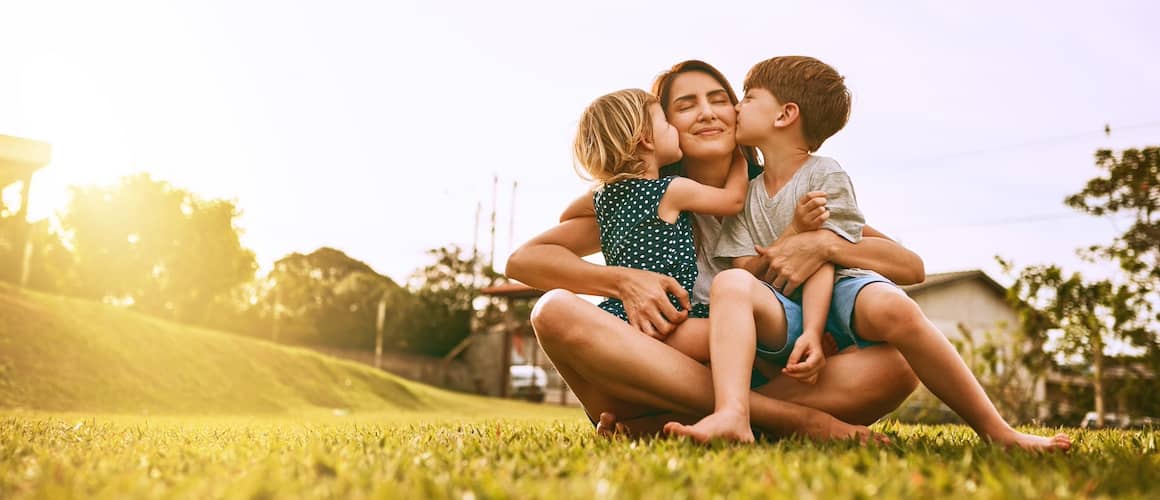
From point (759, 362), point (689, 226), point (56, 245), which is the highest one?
point (56, 245)

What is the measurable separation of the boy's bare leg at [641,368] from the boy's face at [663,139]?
728 millimetres

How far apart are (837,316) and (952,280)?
22310 mm

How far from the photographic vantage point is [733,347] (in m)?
2.64

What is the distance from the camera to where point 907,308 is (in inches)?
105

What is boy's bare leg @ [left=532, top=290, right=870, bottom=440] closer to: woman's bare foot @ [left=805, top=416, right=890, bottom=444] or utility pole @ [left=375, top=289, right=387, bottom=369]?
woman's bare foot @ [left=805, top=416, right=890, bottom=444]

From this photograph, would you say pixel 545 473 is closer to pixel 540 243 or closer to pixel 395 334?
pixel 540 243

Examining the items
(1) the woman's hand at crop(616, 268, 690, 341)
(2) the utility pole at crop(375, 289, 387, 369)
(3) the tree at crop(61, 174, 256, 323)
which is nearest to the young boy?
(1) the woman's hand at crop(616, 268, 690, 341)

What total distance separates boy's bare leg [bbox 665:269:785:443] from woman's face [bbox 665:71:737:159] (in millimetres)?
701

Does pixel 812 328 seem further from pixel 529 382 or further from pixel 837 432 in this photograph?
pixel 529 382

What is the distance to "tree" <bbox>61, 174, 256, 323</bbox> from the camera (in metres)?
33.3

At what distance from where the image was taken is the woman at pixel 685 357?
284 centimetres

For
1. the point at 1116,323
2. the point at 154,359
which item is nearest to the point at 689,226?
the point at 1116,323

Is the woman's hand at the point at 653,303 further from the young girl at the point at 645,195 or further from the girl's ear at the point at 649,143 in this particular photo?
the girl's ear at the point at 649,143

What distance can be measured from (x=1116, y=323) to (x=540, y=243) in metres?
11.0
